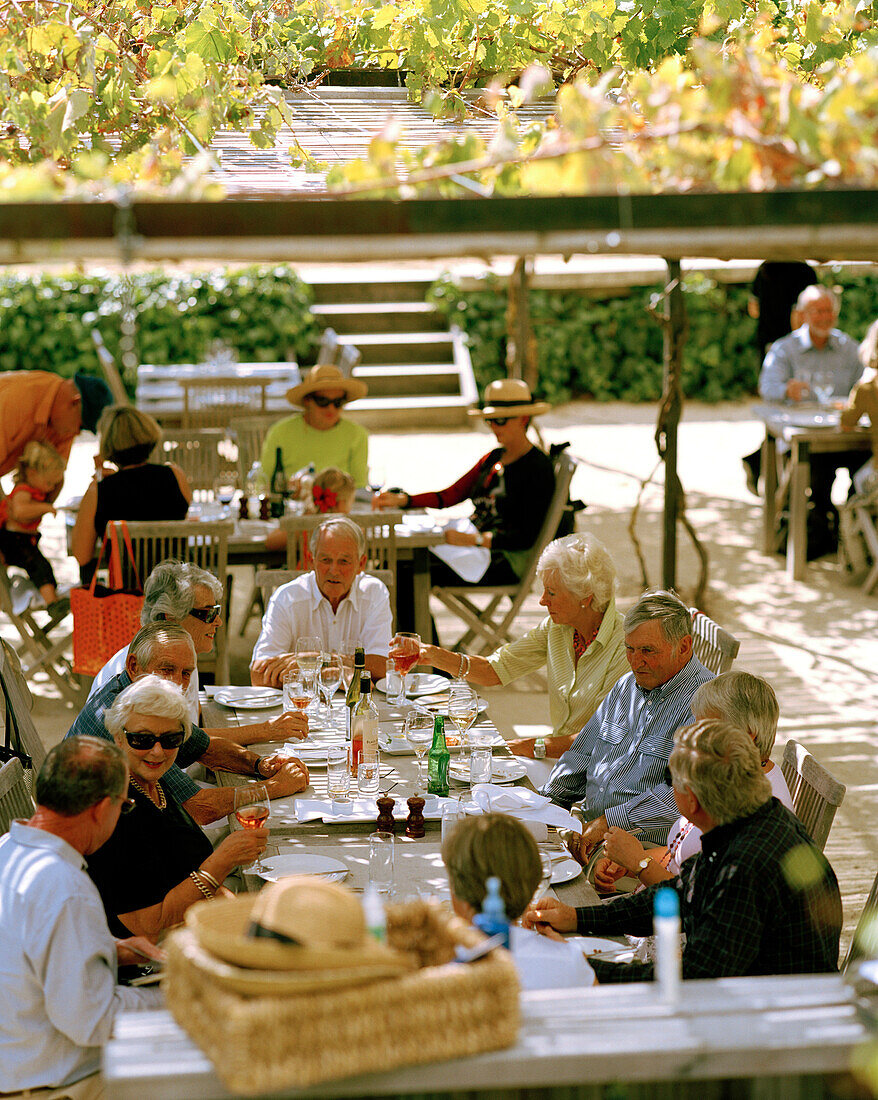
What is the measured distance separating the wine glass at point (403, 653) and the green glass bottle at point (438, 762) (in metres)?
0.65

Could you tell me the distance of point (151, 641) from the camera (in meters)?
3.76

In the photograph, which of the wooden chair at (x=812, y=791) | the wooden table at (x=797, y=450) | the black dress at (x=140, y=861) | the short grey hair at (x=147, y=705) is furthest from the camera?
the wooden table at (x=797, y=450)

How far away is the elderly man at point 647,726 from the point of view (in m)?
3.72

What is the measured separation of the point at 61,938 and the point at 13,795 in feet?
3.58

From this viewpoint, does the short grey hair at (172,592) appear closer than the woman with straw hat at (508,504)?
Yes

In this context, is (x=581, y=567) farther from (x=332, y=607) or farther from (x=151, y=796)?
(x=151, y=796)

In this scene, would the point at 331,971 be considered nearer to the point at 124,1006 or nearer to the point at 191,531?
the point at 124,1006

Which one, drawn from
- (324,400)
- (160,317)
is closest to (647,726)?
(324,400)

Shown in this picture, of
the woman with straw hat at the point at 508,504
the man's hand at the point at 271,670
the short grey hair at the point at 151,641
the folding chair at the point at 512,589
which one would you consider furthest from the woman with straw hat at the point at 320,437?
the short grey hair at the point at 151,641

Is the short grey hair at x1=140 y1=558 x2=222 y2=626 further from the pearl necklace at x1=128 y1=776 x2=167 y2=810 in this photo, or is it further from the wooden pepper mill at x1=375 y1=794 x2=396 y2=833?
the wooden pepper mill at x1=375 y1=794 x2=396 y2=833

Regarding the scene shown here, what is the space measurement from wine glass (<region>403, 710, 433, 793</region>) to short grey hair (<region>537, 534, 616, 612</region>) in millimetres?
681

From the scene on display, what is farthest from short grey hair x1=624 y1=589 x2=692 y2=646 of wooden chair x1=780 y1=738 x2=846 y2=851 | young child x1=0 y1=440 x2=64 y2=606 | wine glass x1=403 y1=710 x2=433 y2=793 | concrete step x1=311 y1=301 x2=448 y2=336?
concrete step x1=311 y1=301 x2=448 y2=336

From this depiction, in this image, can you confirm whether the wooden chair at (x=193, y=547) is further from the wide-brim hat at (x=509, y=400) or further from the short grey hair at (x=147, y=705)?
the short grey hair at (x=147, y=705)

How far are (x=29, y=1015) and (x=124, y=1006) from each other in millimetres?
200
